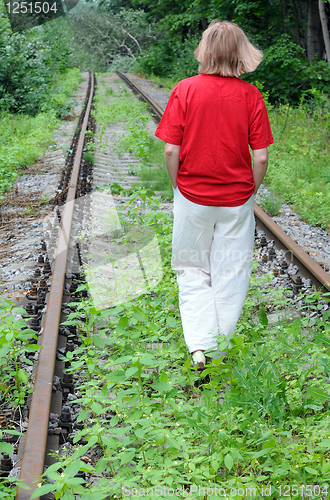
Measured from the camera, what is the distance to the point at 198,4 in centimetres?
1762

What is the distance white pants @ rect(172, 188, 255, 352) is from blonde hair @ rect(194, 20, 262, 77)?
2.64 ft

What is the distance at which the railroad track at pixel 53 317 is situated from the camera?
7.40 ft

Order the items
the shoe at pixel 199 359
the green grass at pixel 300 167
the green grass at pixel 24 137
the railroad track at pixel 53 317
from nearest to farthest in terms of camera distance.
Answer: the railroad track at pixel 53 317 < the shoe at pixel 199 359 < the green grass at pixel 300 167 < the green grass at pixel 24 137

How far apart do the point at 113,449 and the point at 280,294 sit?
193 centimetres

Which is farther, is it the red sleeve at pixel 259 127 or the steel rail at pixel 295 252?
the steel rail at pixel 295 252

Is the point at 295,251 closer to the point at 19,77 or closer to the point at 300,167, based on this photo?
the point at 300,167

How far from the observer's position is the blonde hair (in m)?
2.74

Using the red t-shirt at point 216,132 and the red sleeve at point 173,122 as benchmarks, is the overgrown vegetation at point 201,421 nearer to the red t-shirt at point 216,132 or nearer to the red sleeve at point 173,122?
the red t-shirt at point 216,132

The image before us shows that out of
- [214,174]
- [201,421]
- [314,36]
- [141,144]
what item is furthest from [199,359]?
[314,36]

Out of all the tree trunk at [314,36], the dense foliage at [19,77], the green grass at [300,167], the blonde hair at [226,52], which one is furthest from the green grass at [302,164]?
the dense foliage at [19,77]

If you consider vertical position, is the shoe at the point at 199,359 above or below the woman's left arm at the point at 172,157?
below

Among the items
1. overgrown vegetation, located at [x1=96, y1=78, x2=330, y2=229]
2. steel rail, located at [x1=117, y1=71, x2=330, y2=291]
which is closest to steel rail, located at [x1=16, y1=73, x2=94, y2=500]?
steel rail, located at [x1=117, y1=71, x2=330, y2=291]

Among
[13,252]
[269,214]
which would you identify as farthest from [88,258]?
[269,214]

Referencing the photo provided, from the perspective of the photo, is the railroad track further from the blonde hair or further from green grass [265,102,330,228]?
the blonde hair
